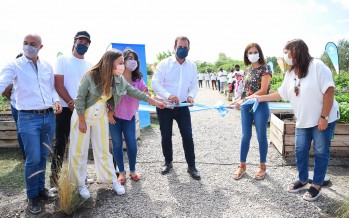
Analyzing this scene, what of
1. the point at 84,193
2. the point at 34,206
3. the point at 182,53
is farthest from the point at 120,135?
the point at 182,53

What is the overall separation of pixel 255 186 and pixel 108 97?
7.33ft

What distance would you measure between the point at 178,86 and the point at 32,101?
6.06ft

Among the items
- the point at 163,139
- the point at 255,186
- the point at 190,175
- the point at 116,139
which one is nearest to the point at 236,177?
the point at 255,186

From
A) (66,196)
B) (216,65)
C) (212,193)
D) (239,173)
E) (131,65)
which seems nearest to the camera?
(66,196)

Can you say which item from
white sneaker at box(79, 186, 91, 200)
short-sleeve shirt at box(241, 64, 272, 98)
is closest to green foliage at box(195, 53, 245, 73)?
short-sleeve shirt at box(241, 64, 272, 98)

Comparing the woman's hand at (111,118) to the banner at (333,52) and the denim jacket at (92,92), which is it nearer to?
the denim jacket at (92,92)

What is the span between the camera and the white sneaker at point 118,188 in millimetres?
3471

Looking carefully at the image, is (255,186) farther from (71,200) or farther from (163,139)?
(71,200)

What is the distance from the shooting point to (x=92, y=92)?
10.2 feet

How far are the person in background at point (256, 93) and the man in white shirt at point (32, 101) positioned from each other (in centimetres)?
246

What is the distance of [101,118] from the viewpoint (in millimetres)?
3363

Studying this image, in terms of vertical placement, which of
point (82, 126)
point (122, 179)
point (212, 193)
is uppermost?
point (82, 126)

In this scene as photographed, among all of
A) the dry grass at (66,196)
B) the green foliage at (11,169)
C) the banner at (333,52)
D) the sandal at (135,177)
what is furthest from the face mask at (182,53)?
the banner at (333,52)

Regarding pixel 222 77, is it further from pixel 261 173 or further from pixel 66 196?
pixel 66 196
